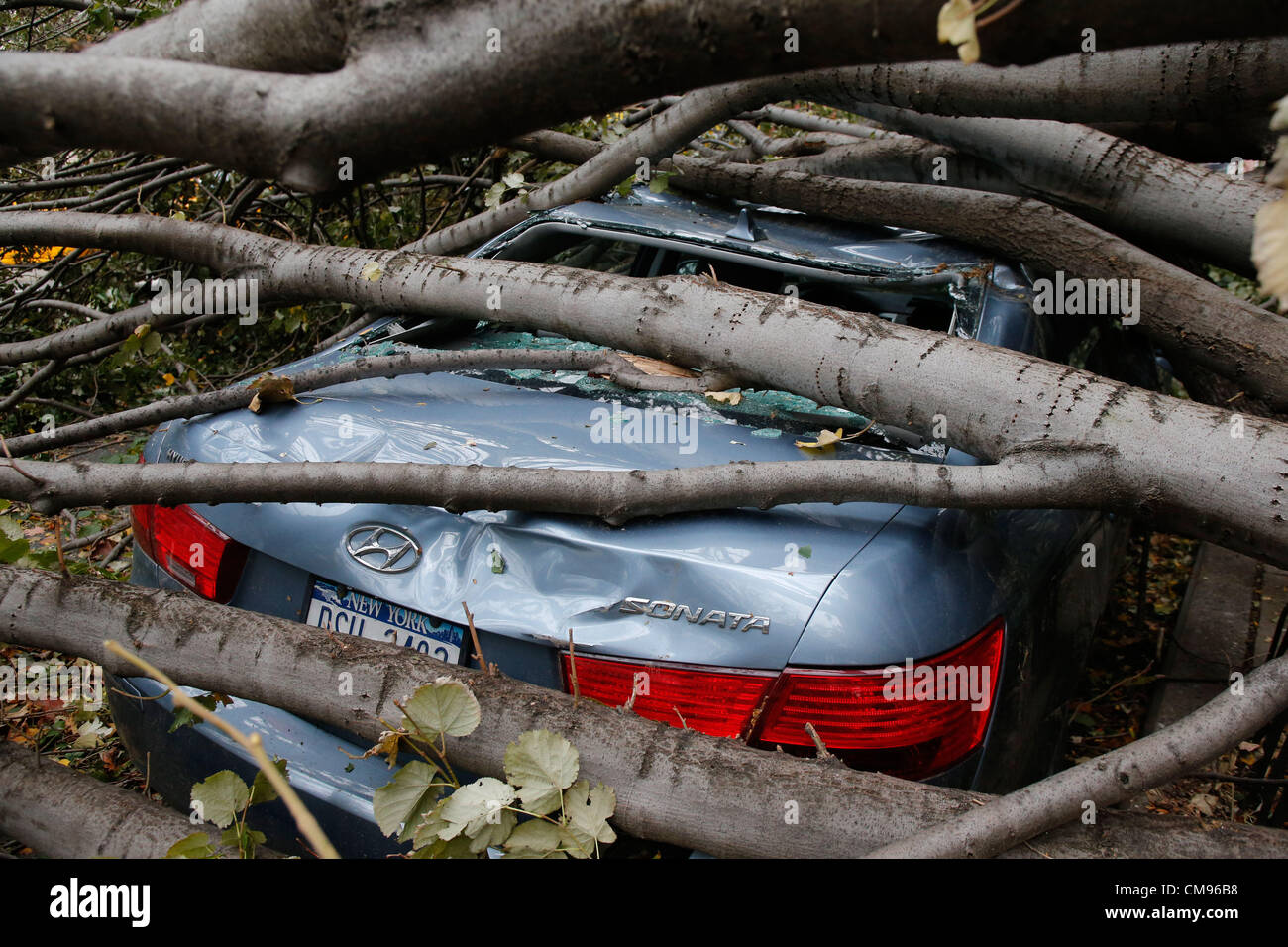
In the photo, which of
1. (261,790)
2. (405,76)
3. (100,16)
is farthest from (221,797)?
(100,16)

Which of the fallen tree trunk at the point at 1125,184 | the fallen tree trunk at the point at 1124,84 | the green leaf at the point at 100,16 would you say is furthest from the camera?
the green leaf at the point at 100,16

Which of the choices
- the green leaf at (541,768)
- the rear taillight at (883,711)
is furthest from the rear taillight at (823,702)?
the green leaf at (541,768)

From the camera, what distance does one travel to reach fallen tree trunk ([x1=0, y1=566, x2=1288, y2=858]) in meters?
1.72

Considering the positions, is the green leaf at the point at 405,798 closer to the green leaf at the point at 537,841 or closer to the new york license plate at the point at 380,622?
the green leaf at the point at 537,841

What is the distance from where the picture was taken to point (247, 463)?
2244 mm

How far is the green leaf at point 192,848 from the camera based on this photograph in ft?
6.15

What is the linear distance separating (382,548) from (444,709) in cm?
50

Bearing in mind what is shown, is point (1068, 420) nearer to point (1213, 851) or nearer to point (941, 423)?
point (941, 423)

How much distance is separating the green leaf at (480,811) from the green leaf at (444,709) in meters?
0.11

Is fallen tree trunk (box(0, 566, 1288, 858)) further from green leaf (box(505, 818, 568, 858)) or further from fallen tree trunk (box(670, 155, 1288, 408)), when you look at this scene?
fallen tree trunk (box(670, 155, 1288, 408))

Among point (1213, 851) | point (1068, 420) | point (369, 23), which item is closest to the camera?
point (369, 23)

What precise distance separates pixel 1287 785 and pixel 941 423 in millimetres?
1448

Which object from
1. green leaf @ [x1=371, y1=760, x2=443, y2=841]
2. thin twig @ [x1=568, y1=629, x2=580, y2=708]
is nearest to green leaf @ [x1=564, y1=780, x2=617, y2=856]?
thin twig @ [x1=568, y1=629, x2=580, y2=708]

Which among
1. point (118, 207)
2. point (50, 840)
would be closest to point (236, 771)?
point (50, 840)
